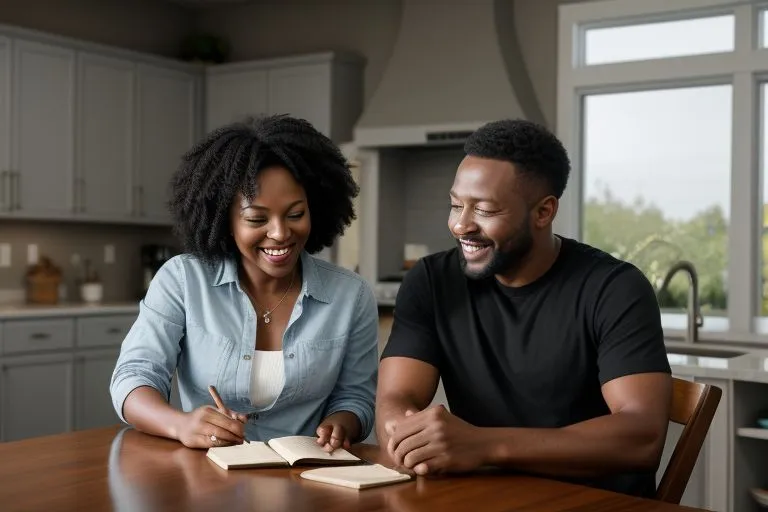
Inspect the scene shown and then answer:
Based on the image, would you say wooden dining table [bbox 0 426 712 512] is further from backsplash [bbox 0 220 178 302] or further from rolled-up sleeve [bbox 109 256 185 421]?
backsplash [bbox 0 220 178 302]

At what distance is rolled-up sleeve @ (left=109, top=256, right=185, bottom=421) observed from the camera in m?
2.04

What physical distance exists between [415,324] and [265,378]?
356mm

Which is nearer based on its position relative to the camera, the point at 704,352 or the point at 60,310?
the point at 704,352

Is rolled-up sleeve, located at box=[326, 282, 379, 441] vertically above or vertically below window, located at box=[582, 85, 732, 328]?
below

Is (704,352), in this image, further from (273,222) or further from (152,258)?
(152,258)

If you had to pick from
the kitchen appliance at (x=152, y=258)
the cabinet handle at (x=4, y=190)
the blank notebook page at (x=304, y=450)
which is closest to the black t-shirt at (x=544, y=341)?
the blank notebook page at (x=304, y=450)

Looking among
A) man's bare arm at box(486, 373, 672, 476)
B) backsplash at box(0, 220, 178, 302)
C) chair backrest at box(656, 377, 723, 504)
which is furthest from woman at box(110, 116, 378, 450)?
backsplash at box(0, 220, 178, 302)

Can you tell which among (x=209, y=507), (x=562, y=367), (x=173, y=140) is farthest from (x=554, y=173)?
(x=173, y=140)

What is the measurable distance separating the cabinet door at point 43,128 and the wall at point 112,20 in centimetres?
42

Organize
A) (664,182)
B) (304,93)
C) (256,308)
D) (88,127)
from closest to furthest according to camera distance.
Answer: (256,308), (664,182), (88,127), (304,93)

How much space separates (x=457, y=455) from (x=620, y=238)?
11.5 ft

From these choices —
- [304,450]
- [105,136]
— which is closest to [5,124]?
[105,136]

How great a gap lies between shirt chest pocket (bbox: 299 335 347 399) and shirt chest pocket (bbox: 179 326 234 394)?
164 mm

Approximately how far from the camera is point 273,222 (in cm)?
205
